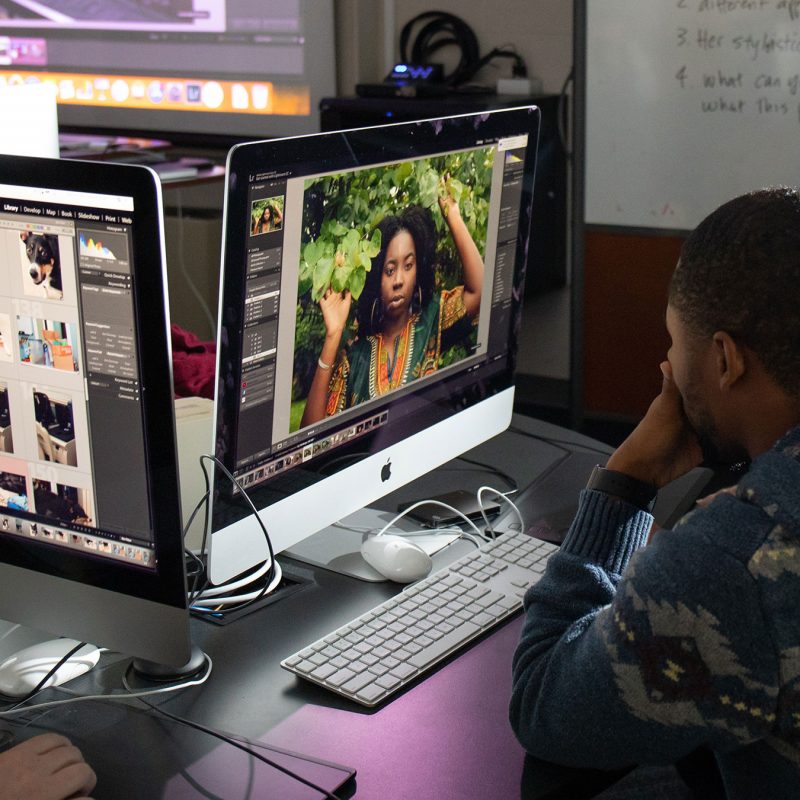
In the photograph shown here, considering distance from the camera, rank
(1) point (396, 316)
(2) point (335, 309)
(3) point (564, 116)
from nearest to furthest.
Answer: (2) point (335, 309) → (1) point (396, 316) → (3) point (564, 116)

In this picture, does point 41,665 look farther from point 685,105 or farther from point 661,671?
point 685,105

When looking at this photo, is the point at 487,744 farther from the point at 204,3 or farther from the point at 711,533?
the point at 204,3

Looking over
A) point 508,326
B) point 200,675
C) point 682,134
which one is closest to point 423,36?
point 682,134

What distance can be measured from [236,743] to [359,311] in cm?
46

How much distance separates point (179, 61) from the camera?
4.31m

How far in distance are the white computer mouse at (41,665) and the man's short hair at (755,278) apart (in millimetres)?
634

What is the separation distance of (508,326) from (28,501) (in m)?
0.72

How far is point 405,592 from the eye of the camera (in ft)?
3.81

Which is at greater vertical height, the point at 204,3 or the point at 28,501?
the point at 204,3

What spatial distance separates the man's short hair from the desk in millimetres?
379

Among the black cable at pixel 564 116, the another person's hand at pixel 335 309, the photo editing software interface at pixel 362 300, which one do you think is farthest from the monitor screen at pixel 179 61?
the another person's hand at pixel 335 309

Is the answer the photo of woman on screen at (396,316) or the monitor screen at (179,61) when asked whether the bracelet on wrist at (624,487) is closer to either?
the photo of woman on screen at (396,316)

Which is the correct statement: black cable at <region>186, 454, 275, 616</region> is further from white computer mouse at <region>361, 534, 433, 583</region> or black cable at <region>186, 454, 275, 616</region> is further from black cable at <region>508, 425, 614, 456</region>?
black cable at <region>508, 425, 614, 456</region>

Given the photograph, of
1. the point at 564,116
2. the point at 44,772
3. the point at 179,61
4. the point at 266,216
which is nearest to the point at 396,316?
the point at 266,216
